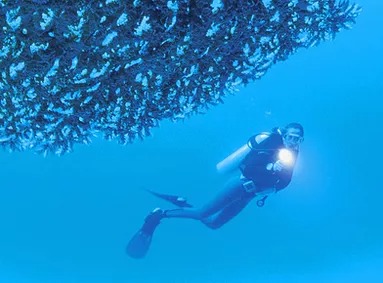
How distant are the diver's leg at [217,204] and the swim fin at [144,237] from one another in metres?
0.88

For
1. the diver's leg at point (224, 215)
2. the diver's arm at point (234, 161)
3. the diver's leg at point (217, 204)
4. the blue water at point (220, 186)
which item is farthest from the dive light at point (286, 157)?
the blue water at point (220, 186)

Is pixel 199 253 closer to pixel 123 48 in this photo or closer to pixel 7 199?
pixel 7 199

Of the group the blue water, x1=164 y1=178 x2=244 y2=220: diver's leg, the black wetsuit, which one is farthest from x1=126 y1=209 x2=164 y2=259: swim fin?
the blue water

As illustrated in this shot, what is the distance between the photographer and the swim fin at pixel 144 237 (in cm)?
1532

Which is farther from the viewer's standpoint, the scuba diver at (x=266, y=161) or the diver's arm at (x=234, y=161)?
Answer: the diver's arm at (x=234, y=161)

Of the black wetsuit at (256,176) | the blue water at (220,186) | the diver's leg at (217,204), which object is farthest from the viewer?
the blue water at (220,186)

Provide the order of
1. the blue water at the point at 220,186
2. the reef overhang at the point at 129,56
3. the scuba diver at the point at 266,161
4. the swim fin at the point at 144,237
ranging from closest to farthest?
the reef overhang at the point at 129,56 < the scuba diver at the point at 266,161 < the swim fin at the point at 144,237 < the blue water at the point at 220,186

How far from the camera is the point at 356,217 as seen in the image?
1905 inches

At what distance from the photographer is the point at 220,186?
46562 mm

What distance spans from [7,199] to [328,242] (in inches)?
1527

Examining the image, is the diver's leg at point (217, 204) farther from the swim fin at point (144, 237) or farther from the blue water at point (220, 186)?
the blue water at point (220, 186)

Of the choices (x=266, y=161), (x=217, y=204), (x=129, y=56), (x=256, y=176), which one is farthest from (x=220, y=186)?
(x=129, y=56)

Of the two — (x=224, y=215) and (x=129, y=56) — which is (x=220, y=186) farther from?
(x=129, y=56)

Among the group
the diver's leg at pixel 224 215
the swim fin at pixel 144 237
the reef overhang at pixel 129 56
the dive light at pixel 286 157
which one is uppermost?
the swim fin at pixel 144 237
